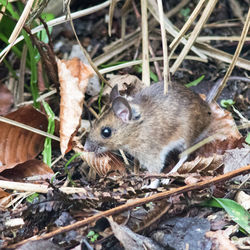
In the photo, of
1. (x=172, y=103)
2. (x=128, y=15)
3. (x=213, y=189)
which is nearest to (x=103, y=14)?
(x=128, y=15)

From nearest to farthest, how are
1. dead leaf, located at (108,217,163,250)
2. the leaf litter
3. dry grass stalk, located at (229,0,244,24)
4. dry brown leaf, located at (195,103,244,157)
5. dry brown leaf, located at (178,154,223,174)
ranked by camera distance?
1. dead leaf, located at (108,217,163,250)
2. the leaf litter
3. dry brown leaf, located at (178,154,223,174)
4. dry brown leaf, located at (195,103,244,157)
5. dry grass stalk, located at (229,0,244,24)

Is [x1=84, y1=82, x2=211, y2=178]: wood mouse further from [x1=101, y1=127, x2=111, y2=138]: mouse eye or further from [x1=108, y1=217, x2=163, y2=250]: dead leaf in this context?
[x1=108, y1=217, x2=163, y2=250]: dead leaf

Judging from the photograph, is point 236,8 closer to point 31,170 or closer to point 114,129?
point 114,129

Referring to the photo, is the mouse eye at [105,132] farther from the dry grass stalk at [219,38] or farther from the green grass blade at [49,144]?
the dry grass stalk at [219,38]

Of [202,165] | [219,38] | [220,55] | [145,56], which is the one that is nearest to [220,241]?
[202,165]

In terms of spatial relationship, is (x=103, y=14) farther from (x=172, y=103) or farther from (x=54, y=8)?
(x=172, y=103)

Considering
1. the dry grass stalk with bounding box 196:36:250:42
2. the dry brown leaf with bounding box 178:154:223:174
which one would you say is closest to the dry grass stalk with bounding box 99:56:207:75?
the dry grass stalk with bounding box 196:36:250:42
